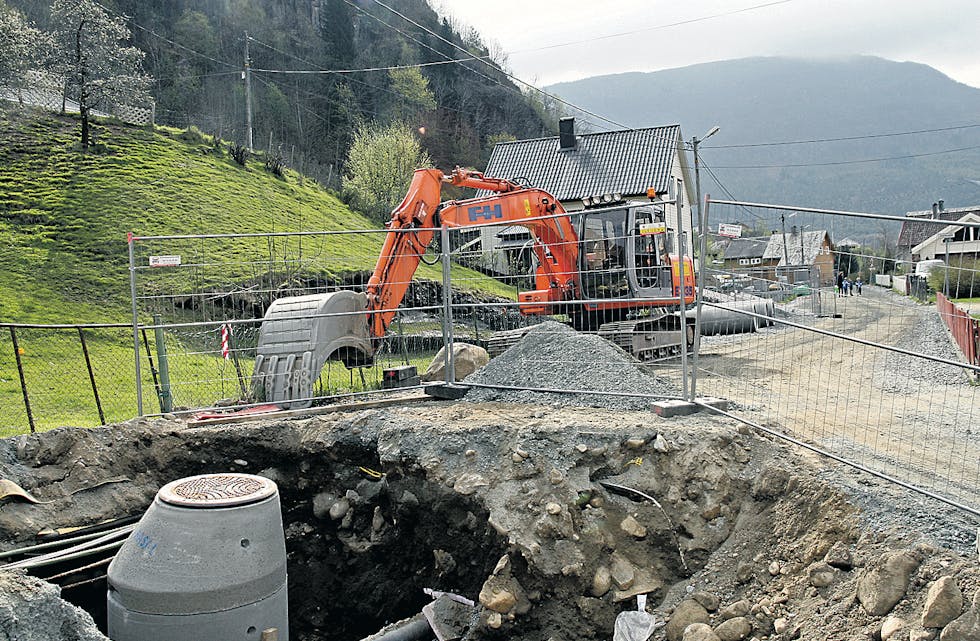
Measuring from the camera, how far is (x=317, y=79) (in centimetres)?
5666

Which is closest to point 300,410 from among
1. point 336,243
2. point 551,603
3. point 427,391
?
point 427,391

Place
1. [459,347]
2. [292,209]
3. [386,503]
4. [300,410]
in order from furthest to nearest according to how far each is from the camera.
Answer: [292,209] → [459,347] → [300,410] → [386,503]

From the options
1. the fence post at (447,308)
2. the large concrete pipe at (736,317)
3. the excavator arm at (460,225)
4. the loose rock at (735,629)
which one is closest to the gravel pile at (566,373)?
the fence post at (447,308)

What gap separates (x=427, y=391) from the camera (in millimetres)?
8016

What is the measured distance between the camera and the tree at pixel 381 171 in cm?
3291

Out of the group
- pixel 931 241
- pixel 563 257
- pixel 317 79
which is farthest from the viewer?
pixel 317 79

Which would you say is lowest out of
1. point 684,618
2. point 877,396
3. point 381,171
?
point 684,618

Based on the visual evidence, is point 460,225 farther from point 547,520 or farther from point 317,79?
point 317,79

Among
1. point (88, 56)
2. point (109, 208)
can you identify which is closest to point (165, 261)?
point (109, 208)

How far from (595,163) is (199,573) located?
29.5 m

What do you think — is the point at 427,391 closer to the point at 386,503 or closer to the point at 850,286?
the point at 386,503

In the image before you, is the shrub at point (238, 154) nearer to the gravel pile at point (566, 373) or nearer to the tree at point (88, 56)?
the tree at point (88, 56)

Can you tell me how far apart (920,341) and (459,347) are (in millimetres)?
4959

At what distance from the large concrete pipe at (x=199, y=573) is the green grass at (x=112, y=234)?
122 inches
